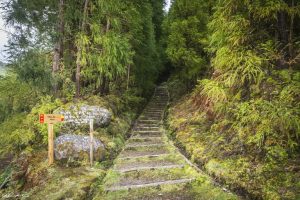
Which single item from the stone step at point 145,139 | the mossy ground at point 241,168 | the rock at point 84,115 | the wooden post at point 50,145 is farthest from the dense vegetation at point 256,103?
the wooden post at point 50,145

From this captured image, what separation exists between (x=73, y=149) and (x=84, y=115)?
195 centimetres

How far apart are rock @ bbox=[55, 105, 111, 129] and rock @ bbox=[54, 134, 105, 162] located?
98 cm

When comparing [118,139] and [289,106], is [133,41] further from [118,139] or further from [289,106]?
[289,106]

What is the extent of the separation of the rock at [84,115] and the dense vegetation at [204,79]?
1.47ft

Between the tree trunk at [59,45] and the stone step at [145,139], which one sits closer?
the tree trunk at [59,45]

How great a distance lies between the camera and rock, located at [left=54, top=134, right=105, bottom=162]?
23.0 ft

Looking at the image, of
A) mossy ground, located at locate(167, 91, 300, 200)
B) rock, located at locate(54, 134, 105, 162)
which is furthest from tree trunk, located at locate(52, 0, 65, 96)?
mossy ground, located at locate(167, 91, 300, 200)

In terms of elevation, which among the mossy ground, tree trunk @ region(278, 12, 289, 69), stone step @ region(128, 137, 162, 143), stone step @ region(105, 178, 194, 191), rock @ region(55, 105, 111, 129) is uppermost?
tree trunk @ region(278, 12, 289, 69)

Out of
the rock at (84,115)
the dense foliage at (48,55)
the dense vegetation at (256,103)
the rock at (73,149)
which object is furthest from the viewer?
the rock at (84,115)

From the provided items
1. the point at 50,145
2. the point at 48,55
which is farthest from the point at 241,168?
the point at 48,55

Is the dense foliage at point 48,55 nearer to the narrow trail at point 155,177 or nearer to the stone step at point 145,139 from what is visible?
the stone step at point 145,139

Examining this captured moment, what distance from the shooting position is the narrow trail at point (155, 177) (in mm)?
5340

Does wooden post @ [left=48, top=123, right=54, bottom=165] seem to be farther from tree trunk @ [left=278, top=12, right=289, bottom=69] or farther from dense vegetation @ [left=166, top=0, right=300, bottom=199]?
tree trunk @ [left=278, top=12, right=289, bottom=69]

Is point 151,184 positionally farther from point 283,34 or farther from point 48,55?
point 48,55
